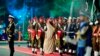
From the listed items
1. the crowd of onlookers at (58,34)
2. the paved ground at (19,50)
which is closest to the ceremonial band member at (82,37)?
the crowd of onlookers at (58,34)

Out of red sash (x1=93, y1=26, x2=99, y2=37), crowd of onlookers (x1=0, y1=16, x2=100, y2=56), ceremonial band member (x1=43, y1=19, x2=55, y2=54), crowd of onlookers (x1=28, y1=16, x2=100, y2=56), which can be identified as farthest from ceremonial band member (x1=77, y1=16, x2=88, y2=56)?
ceremonial band member (x1=43, y1=19, x2=55, y2=54)

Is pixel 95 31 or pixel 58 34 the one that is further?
pixel 58 34

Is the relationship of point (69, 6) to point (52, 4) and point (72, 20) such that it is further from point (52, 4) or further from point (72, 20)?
point (72, 20)

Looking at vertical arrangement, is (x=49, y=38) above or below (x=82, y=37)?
below

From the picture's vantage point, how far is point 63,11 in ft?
90.8

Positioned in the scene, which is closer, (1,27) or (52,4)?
(1,27)

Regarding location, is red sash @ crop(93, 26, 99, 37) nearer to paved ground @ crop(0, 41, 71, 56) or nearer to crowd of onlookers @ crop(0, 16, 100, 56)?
crowd of onlookers @ crop(0, 16, 100, 56)

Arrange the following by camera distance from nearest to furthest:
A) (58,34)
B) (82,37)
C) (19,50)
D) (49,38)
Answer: (82,37) → (49,38) → (58,34) → (19,50)

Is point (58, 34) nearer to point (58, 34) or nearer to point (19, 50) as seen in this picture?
point (58, 34)

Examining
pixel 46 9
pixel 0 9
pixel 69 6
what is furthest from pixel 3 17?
pixel 69 6

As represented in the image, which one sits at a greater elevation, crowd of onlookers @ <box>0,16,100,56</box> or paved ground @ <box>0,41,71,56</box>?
crowd of onlookers @ <box>0,16,100,56</box>

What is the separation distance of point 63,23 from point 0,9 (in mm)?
9021

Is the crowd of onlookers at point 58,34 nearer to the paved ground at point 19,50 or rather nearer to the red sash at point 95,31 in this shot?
the red sash at point 95,31

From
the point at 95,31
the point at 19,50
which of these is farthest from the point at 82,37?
the point at 19,50
